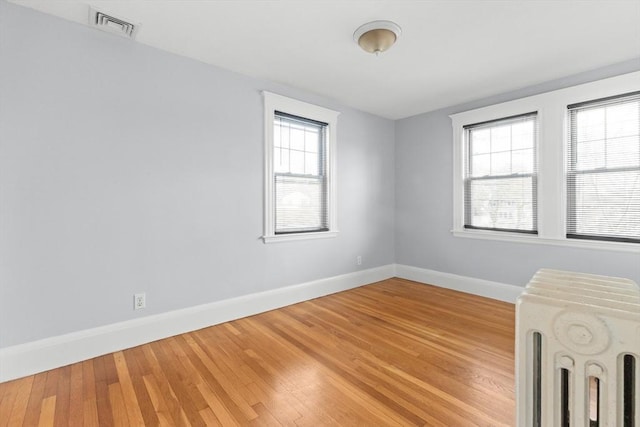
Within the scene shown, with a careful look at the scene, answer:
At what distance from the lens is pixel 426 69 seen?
9.95 feet

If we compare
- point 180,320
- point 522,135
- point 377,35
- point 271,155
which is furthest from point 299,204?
point 522,135

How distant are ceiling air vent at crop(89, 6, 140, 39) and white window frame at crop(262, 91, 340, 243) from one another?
1.28m

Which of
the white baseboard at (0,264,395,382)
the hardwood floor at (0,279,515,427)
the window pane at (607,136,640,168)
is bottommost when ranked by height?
the hardwood floor at (0,279,515,427)

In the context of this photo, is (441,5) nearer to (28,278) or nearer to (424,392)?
(424,392)

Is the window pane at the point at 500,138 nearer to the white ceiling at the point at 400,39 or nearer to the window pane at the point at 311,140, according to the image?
the white ceiling at the point at 400,39

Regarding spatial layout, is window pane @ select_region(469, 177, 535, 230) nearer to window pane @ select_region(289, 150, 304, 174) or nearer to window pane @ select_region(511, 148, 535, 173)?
window pane @ select_region(511, 148, 535, 173)

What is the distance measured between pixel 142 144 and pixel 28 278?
1.27 metres

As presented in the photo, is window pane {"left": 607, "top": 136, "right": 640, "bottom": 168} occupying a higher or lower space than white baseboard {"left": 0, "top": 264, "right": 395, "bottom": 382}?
higher

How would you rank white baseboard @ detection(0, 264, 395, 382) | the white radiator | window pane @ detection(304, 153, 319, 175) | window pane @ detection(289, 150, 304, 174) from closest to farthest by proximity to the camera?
the white radiator, white baseboard @ detection(0, 264, 395, 382), window pane @ detection(289, 150, 304, 174), window pane @ detection(304, 153, 319, 175)

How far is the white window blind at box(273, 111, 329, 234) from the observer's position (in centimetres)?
344

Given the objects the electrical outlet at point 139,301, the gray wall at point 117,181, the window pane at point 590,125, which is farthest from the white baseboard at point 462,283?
the electrical outlet at point 139,301

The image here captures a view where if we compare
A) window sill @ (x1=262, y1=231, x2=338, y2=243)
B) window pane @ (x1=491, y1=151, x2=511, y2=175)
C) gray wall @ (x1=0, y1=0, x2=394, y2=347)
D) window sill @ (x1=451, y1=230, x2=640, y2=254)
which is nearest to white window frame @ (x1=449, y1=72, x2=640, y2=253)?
window sill @ (x1=451, y1=230, x2=640, y2=254)

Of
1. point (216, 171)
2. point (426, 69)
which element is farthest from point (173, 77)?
point (426, 69)

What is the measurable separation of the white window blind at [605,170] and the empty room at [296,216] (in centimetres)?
2
